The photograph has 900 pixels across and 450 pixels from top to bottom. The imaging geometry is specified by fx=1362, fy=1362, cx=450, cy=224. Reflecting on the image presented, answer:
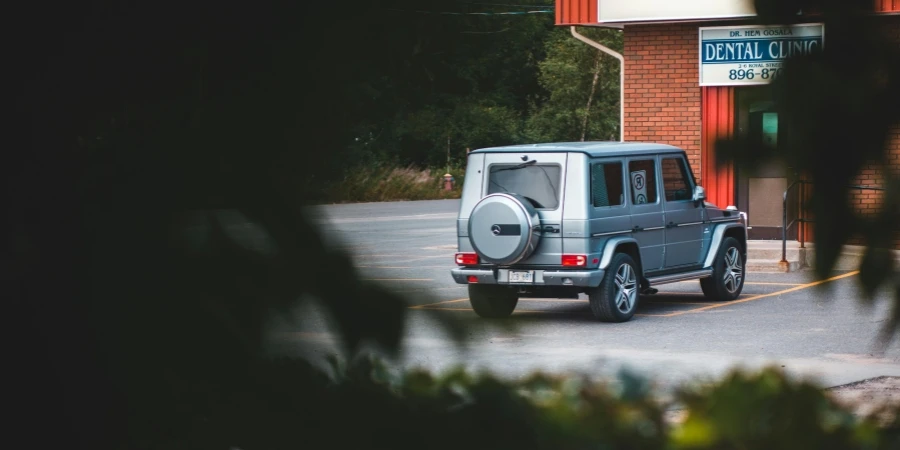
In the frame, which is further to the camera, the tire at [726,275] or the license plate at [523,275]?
the tire at [726,275]

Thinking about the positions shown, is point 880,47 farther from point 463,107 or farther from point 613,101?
point 613,101

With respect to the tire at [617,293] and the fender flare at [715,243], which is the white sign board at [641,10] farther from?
the tire at [617,293]

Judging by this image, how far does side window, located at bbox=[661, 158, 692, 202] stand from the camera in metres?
14.1

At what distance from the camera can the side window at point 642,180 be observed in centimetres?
1352

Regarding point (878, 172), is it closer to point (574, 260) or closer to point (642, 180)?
point (574, 260)

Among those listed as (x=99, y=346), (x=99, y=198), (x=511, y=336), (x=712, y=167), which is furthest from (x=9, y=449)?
(x=712, y=167)

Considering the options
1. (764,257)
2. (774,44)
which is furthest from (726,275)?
(774,44)

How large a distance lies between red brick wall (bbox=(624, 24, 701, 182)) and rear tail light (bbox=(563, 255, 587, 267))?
7503 mm

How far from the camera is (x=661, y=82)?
20.4 metres

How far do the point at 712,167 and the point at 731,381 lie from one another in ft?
2.34

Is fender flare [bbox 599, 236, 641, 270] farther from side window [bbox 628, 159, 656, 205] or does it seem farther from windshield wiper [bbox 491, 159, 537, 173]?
windshield wiper [bbox 491, 159, 537, 173]

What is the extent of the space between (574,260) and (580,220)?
1.24 ft

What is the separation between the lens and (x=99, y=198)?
3.78 feet

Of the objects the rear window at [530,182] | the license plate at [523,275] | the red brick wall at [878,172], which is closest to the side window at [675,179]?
the rear window at [530,182]
